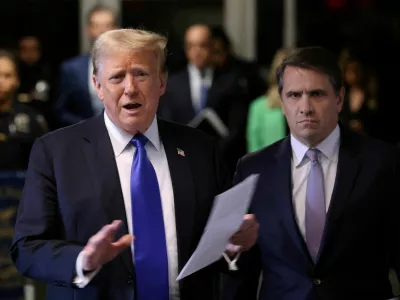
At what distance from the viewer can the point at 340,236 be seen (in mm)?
2734

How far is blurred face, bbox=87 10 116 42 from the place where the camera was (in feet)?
16.9

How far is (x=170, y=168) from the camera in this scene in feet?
8.30

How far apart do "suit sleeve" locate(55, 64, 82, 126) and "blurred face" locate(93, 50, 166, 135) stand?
2.61m

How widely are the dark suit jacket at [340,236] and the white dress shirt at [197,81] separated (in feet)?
7.82

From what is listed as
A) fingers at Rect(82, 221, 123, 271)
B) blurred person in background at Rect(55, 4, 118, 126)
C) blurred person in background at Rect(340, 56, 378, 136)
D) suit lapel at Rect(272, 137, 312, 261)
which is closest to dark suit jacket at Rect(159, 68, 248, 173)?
blurred person in background at Rect(55, 4, 118, 126)

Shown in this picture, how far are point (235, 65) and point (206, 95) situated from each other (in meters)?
0.67

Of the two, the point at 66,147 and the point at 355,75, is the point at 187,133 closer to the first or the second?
the point at 66,147

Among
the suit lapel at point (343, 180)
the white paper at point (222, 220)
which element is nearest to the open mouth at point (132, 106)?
the white paper at point (222, 220)

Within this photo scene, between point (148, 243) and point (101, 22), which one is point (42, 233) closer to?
point (148, 243)

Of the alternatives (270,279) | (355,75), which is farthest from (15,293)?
(355,75)

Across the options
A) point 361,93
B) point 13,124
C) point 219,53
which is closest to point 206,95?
point 219,53

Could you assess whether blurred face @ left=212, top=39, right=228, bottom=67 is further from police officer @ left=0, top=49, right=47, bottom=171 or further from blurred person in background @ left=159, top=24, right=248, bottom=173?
police officer @ left=0, top=49, right=47, bottom=171

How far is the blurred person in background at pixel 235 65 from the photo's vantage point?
5609 mm

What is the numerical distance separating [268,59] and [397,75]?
3.52ft
